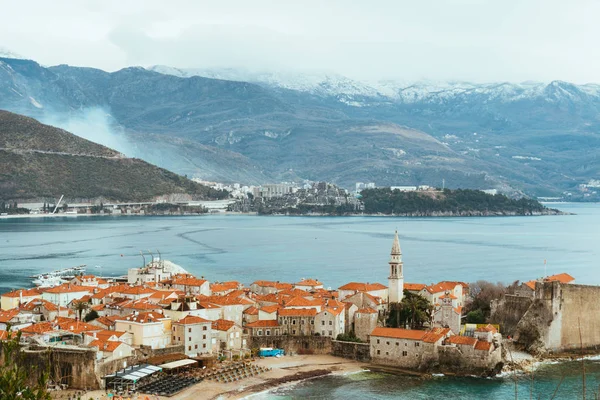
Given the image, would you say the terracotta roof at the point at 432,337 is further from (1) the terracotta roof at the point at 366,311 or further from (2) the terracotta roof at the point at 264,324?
(2) the terracotta roof at the point at 264,324

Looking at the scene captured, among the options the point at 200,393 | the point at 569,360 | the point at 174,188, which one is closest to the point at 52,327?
the point at 200,393

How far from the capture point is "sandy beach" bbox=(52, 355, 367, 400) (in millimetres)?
21797

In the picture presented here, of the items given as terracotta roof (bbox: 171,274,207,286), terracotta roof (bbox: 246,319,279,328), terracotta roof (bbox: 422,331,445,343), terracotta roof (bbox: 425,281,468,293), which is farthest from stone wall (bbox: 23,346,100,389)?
terracotta roof (bbox: 425,281,468,293)

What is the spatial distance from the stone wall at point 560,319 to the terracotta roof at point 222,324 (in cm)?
962

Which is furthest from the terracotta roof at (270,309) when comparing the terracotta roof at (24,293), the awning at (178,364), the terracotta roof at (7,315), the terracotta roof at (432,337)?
the terracotta roof at (24,293)

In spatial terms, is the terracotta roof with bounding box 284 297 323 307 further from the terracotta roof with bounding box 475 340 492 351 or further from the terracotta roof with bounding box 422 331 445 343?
the terracotta roof with bounding box 475 340 492 351

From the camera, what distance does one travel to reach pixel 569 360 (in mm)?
26875

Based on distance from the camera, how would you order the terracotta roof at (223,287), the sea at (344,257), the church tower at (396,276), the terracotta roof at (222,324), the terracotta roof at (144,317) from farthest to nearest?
the terracotta roof at (223,287), the church tower at (396,276), the terracotta roof at (222,324), the terracotta roof at (144,317), the sea at (344,257)

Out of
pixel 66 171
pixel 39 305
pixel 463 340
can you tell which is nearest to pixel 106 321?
pixel 39 305

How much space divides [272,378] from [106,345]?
4.78m

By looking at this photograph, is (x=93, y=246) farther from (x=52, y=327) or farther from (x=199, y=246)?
(x=52, y=327)

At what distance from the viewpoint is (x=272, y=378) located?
24016mm

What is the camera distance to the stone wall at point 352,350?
26.7 meters

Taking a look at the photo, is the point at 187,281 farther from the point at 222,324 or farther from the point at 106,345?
the point at 106,345
